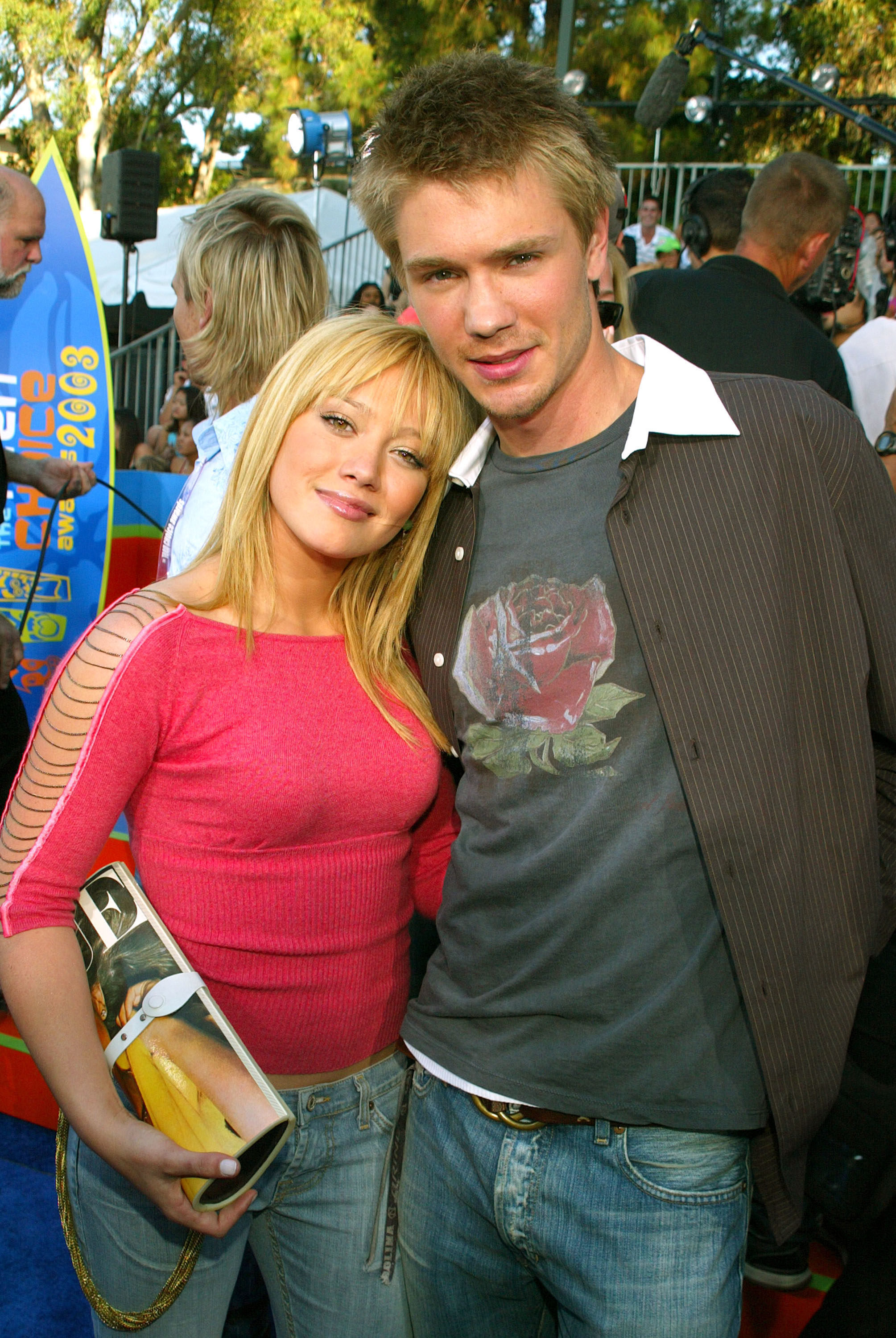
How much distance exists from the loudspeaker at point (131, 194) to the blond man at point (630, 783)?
21.5ft

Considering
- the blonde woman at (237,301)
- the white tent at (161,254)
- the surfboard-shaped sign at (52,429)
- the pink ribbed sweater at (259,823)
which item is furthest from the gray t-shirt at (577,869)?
the white tent at (161,254)

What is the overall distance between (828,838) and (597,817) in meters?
0.31

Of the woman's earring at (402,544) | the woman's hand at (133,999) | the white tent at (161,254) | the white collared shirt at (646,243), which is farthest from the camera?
the white tent at (161,254)

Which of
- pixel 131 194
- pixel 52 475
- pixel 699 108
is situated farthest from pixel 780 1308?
pixel 699 108

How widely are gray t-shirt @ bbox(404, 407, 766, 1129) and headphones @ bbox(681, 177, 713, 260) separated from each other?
2835 millimetres

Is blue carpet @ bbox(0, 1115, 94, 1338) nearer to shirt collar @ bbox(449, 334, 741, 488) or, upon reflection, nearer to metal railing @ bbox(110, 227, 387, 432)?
shirt collar @ bbox(449, 334, 741, 488)

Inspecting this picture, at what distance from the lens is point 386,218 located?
170 cm

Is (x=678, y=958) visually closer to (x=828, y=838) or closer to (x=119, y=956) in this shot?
(x=828, y=838)

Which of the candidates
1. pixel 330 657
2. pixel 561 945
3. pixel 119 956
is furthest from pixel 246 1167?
pixel 330 657

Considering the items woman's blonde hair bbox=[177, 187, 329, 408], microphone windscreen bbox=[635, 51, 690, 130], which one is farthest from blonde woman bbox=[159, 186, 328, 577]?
microphone windscreen bbox=[635, 51, 690, 130]

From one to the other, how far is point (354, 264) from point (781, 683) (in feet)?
42.5

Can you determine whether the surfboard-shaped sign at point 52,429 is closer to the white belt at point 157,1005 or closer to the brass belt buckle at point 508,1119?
the white belt at point 157,1005

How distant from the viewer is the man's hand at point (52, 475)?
3.79 meters

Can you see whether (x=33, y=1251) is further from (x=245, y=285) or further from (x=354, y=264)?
(x=354, y=264)
